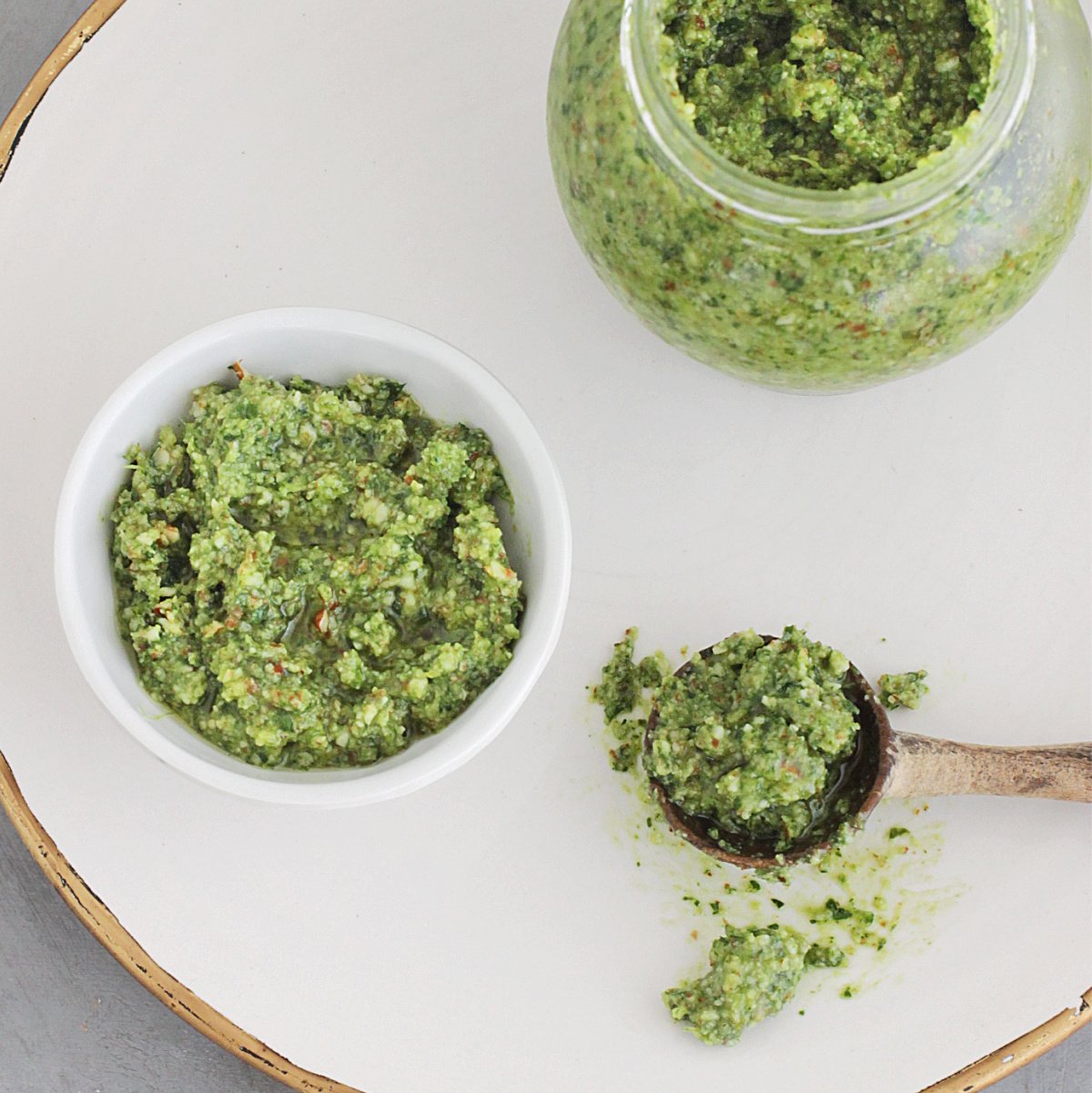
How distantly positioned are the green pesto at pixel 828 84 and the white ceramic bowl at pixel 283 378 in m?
0.37

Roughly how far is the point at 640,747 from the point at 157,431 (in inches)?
26.4

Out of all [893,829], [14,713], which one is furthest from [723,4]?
[14,713]

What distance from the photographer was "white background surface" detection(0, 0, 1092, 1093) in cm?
164

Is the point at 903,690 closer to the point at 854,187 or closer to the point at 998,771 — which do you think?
the point at 998,771

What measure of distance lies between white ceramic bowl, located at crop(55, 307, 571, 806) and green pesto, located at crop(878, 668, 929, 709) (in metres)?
0.46

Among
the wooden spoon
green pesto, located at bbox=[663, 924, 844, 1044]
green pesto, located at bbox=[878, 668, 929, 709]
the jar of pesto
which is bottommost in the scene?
green pesto, located at bbox=[663, 924, 844, 1044]

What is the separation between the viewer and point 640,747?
166 centimetres

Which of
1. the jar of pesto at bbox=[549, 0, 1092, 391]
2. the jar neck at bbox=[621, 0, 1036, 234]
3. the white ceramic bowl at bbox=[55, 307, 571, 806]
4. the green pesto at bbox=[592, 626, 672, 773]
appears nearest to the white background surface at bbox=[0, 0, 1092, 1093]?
the green pesto at bbox=[592, 626, 672, 773]

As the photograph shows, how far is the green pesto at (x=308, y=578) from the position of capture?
4.65 ft

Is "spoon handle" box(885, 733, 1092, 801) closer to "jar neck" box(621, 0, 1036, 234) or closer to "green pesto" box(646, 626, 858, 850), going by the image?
"green pesto" box(646, 626, 858, 850)

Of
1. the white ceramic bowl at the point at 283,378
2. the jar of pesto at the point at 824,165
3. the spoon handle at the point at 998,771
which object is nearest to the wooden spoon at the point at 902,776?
→ the spoon handle at the point at 998,771

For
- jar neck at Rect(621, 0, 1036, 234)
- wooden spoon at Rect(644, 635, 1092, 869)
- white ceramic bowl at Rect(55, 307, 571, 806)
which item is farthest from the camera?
wooden spoon at Rect(644, 635, 1092, 869)

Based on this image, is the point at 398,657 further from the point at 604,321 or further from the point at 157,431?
the point at 604,321

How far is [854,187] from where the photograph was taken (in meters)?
1.23
